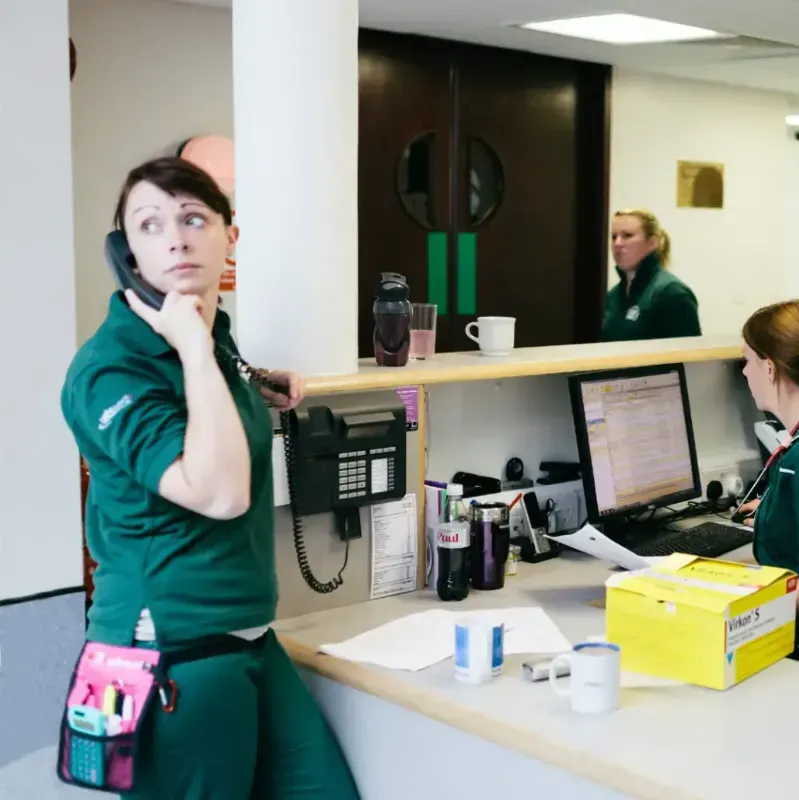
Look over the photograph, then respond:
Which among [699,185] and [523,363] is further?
[699,185]

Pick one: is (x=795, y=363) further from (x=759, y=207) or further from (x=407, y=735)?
(x=759, y=207)

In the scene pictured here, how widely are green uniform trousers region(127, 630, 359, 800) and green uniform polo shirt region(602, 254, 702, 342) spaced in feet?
8.59

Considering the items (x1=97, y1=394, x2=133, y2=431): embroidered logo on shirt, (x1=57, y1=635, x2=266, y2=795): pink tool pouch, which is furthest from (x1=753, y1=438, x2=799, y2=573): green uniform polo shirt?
A: (x1=97, y1=394, x2=133, y2=431): embroidered logo on shirt

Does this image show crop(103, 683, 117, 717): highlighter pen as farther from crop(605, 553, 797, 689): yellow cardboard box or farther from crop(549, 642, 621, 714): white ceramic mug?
crop(605, 553, 797, 689): yellow cardboard box

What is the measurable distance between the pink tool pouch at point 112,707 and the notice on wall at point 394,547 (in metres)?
0.63

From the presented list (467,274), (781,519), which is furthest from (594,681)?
(467,274)

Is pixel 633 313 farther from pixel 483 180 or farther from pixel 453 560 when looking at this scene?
pixel 453 560

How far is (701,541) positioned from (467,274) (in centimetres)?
274

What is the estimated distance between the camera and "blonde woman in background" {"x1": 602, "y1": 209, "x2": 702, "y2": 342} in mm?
4152

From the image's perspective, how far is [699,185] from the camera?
6254mm

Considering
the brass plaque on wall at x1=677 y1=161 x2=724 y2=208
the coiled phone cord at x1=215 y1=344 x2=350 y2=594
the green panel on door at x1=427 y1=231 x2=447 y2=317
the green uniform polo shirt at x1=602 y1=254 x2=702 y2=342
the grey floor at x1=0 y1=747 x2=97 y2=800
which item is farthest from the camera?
the brass plaque on wall at x1=677 y1=161 x2=724 y2=208

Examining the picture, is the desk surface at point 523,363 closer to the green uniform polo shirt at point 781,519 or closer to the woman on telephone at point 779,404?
the woman on telephone at point 779,404

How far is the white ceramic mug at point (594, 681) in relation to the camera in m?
1.63

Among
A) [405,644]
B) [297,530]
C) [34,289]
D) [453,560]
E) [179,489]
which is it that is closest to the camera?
[179,489]
